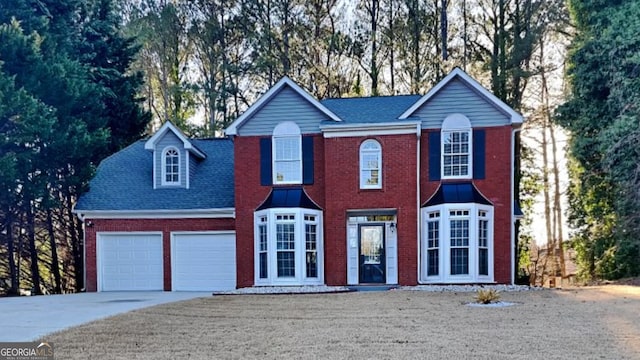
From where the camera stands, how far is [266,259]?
19.5 metres

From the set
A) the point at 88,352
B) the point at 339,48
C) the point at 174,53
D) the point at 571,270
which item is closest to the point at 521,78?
the point at 339,48

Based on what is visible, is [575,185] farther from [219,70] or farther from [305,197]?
[219,70]

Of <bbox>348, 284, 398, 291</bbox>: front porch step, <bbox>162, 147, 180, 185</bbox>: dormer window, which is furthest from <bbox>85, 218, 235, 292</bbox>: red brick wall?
<bbox>348, 284, 398, 291</bbox>: front porch step

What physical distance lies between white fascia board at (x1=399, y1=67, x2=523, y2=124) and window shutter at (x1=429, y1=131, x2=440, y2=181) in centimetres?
113

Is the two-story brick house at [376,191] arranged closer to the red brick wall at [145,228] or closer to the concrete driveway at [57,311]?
the red brick wall at [145,228]

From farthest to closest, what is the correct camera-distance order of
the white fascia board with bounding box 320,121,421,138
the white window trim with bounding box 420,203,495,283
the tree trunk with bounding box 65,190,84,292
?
1. the tree trunk with bounding box 65,190,84,292
2. the white fascia board with bounding box 320,121,421,138
3. the white window trim with bounding box 420,203,495,283

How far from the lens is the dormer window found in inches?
852

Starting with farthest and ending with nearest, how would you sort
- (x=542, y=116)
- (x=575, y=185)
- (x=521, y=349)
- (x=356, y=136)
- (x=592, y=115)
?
(x=542, y=116) → (x=575, y=185) → (x=592, y=115) → (x=356, y=136) → (x=521, y=349)

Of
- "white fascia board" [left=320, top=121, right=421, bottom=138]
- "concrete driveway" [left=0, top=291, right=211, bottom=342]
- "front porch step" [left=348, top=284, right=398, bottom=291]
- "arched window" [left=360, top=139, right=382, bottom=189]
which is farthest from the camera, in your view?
"arched window" [left=360, top=139, right=382, bottom=189]

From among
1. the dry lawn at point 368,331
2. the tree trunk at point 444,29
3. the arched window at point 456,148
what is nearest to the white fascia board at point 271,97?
the arched window at point 456,148

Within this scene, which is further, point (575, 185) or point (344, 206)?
point (575, 185)

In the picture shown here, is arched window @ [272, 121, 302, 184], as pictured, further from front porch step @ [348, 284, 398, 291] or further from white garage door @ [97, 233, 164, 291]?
white garage door @ [97, 233, 164, 291]

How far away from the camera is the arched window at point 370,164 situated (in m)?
19.3

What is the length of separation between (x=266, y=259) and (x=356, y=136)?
17.2 ft
